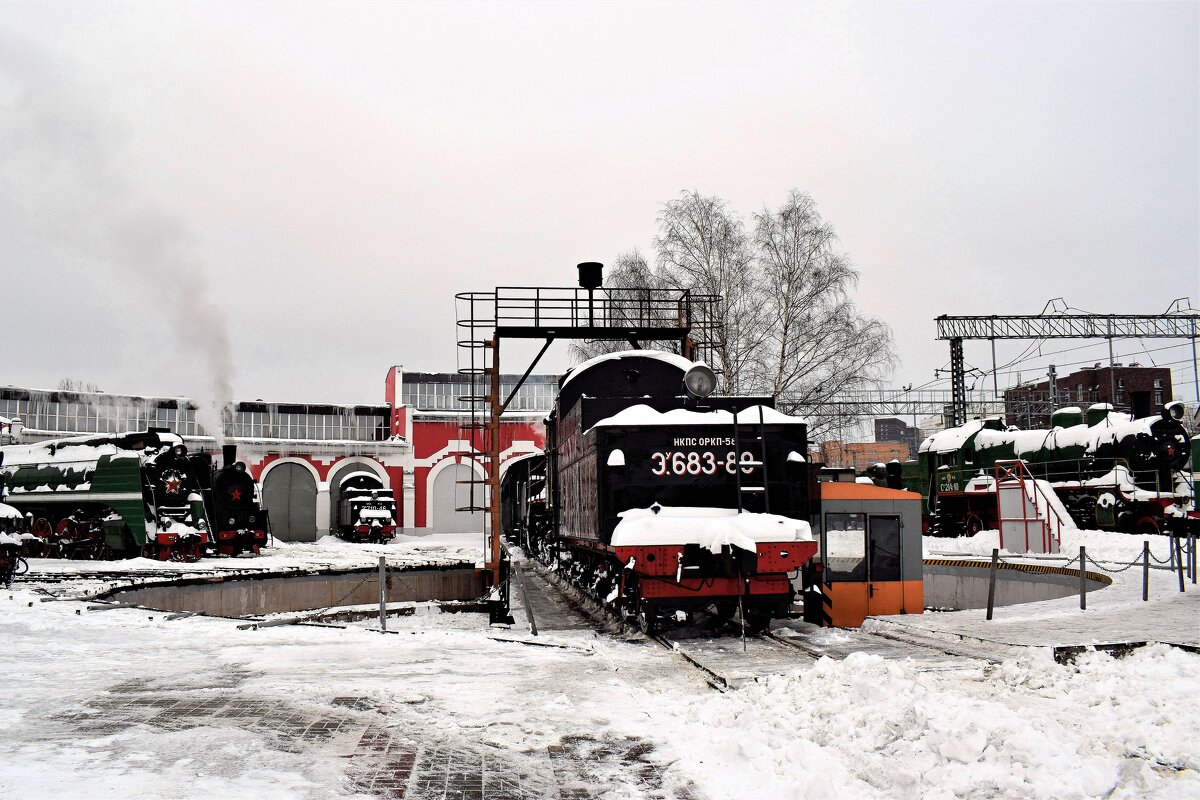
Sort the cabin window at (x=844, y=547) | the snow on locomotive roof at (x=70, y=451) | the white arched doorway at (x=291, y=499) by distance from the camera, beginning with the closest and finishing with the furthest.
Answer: the cabin window at (x=844, y=547) < the snow on locomotive roof at (x=70, y=451) < the white arched doorway at (x=291, y=499)

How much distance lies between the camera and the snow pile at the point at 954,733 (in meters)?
4.42

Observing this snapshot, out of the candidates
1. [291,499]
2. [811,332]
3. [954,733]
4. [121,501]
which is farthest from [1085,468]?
[291,499]

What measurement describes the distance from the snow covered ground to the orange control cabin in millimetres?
4513

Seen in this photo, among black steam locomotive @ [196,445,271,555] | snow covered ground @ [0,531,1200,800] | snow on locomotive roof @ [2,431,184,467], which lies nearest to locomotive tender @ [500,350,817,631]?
snow covered ground @ [0,531,1200,800]

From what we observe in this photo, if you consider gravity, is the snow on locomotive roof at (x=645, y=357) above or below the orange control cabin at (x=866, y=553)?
above

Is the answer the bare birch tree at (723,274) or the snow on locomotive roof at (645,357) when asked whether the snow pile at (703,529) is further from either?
the bare birch tree at (723,274)

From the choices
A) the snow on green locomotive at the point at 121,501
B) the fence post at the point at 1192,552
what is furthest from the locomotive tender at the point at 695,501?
the snow on green locomotive at the point at 121,501

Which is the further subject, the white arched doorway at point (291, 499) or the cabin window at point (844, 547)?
the white arched doorway at point (291, 499)

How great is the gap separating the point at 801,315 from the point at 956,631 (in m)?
14.7

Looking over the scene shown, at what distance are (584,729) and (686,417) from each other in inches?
208

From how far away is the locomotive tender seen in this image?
10031mm

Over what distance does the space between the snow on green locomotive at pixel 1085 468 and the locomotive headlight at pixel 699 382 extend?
1133 cm

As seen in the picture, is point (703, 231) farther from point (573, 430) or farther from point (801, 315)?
point (573, 430)

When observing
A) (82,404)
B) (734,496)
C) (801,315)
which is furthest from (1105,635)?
(82,404)
